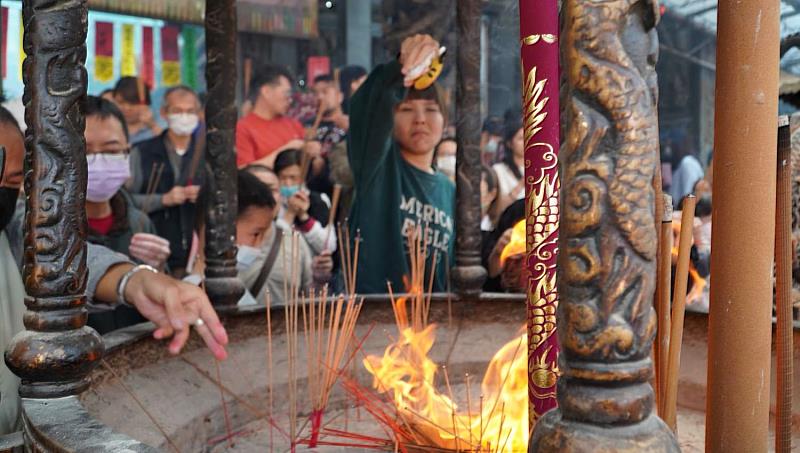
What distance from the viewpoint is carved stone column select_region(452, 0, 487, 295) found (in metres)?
3.77

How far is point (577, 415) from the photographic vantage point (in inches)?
39.1

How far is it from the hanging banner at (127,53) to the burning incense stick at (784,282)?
4.40m

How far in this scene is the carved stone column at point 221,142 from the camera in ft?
10.9

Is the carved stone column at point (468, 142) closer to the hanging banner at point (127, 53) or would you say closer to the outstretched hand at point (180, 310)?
the outstretched hand at point (180, 310)

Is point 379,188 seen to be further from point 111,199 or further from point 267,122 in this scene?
point 111,199

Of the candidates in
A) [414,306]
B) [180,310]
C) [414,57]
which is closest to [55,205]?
[180,310]

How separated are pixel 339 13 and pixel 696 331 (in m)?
3.87

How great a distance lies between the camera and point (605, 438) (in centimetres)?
97

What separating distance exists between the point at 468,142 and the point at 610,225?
2.86m

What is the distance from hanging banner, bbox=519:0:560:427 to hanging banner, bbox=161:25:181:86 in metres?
3.86

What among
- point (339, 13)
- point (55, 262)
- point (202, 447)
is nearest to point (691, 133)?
point (339, 13)

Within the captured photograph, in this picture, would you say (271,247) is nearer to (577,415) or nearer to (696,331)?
(696,331)

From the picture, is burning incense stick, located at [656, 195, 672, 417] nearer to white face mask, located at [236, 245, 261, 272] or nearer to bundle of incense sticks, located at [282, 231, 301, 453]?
bundle of incense sticks, located at [282, 231, 301, 453]

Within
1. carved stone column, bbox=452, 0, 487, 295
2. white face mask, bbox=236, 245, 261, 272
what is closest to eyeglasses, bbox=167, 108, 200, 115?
white face mask, bbox=236, 245, 261, 272
